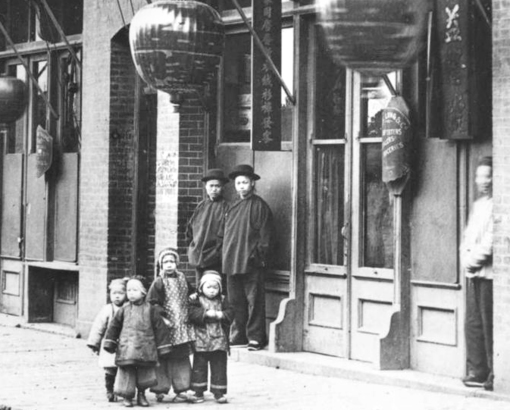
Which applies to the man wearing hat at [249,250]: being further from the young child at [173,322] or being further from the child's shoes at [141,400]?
the child's shoes at [141,400]

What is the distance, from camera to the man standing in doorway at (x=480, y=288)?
10.0 metres

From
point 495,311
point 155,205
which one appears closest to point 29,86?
point 155,205

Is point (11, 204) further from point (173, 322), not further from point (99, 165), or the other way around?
point (173, 322)

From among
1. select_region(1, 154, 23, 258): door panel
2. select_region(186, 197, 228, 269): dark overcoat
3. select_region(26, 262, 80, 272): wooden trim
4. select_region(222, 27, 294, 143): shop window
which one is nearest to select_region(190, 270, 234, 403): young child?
select_region(186, 197, 228, 269): dark overcoat

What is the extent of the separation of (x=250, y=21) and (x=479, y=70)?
3185 millimetres

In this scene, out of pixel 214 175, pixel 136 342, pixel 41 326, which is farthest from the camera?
pixel 41 326

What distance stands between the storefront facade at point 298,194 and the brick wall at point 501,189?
0.02 m

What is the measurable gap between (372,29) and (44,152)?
26.9 feet

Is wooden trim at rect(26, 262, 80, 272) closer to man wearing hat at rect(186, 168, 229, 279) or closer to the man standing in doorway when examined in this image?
man wearing hat at rect(186, 168, 229, 279)

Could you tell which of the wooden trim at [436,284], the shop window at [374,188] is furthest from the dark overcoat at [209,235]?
the wooden trim at [436,284]

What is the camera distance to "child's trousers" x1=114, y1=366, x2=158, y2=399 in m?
9.71

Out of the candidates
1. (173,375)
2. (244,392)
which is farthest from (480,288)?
(173,375)

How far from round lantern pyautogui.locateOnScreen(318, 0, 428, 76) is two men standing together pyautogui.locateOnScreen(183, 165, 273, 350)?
14.5 feet

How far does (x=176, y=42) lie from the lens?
10.4 m
